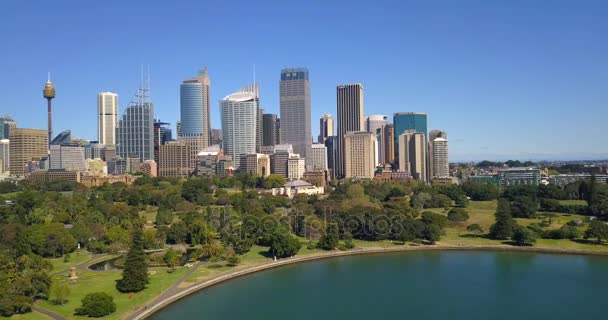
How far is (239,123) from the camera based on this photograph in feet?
358

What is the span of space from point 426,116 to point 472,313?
324 feet

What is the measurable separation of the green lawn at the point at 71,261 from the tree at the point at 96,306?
826 cm

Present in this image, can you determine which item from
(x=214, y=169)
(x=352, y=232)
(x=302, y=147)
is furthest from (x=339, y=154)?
(x=352, y=232)

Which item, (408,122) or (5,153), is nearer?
(5,153)

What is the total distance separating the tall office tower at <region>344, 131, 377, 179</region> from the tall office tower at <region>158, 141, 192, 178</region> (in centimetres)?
3052

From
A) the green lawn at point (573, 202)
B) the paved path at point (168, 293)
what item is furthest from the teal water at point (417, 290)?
the green lawn at point (573, 202)

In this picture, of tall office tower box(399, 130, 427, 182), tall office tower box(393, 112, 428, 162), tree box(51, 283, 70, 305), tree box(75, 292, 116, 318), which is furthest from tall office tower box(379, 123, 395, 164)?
tree box(75, 292, 116, 318)

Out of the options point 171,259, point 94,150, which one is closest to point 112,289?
point 171,259

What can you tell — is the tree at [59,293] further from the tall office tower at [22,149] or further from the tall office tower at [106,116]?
the tall office tower at [106,116]

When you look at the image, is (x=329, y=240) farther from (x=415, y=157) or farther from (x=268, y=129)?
(x=268, y=129)

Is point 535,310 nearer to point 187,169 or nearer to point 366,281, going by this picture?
point 366,281

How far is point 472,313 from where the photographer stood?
21891 mm

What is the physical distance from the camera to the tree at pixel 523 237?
33938mm

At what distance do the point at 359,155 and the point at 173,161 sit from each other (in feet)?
113
